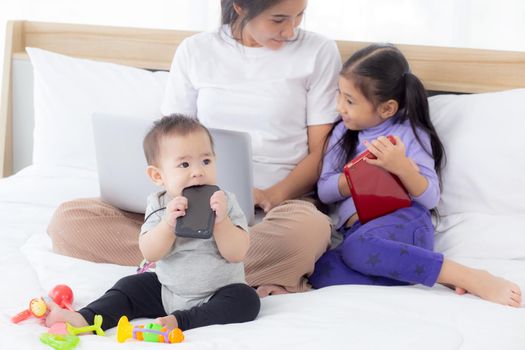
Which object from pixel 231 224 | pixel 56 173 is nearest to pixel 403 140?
pixel 231 224

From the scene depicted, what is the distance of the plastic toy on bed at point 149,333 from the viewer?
1311mm

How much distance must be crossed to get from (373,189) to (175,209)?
551 millimetres

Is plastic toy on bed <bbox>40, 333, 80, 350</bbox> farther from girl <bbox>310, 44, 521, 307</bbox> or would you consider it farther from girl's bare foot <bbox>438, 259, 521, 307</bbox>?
girl's bare foot <bbox>438, 259, 521, 307</bbox>

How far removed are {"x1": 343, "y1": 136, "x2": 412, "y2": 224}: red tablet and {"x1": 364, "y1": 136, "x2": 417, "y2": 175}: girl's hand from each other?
0.01m

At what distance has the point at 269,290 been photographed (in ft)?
5.46

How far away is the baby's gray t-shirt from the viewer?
4.79 feet

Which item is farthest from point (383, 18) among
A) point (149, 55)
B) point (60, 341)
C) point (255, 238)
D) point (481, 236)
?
point (60, 341)

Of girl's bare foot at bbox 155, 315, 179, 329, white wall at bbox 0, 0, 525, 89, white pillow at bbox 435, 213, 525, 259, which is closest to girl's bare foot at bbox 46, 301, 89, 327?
girl's bare foot at bbox 155, 315, 179, 329

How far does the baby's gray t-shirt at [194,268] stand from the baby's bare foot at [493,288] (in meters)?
0.47

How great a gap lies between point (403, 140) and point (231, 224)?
2.00 feet

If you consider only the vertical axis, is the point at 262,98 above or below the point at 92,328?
above

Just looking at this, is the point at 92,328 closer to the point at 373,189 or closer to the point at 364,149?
the point at 373,189

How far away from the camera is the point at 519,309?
Result: 151 cm

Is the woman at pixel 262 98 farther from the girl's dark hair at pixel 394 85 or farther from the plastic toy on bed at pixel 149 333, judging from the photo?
the plastic toy on bed at pixel 149 333
